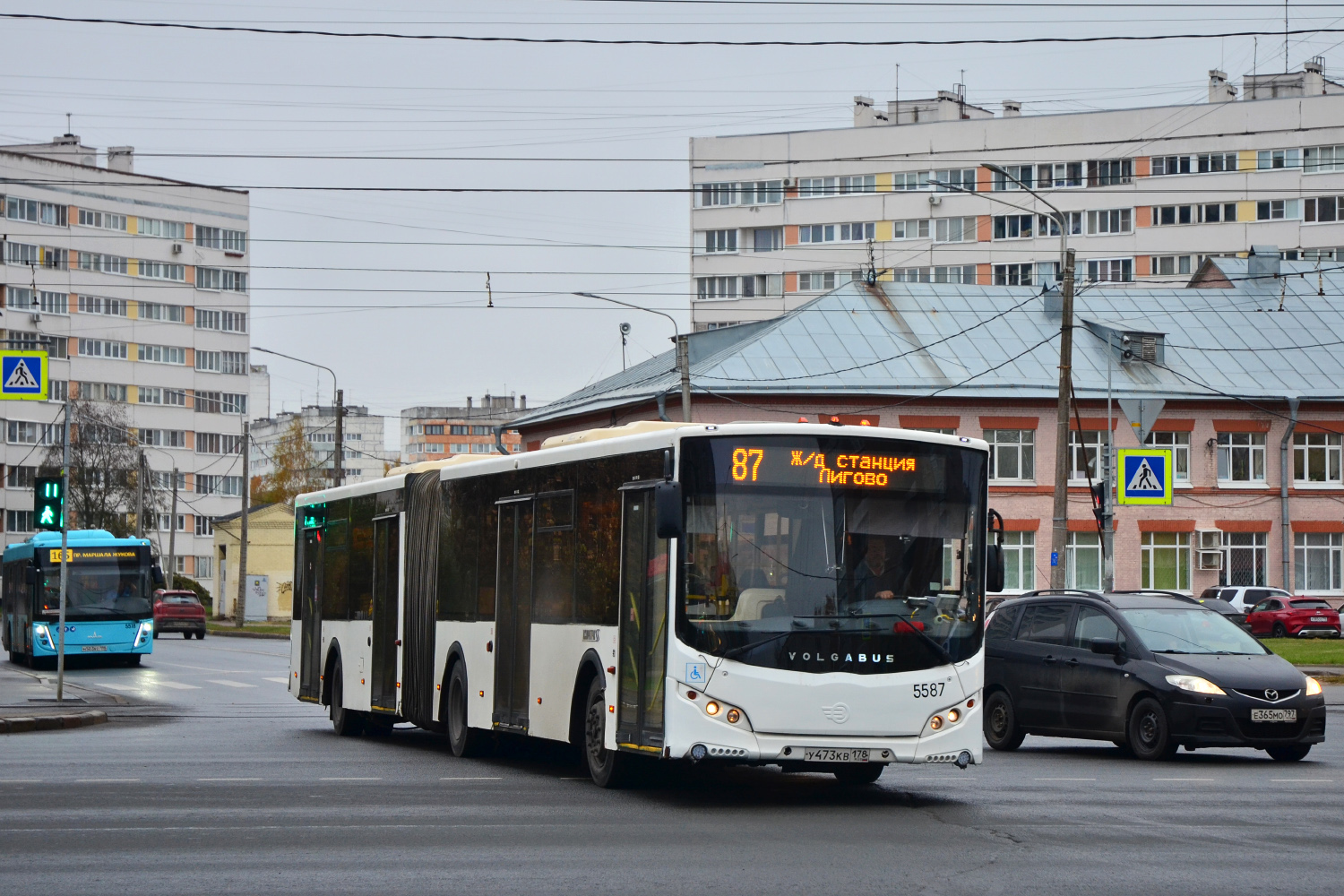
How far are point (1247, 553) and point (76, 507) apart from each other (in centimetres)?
5951

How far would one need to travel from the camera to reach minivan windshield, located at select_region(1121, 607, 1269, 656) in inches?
710

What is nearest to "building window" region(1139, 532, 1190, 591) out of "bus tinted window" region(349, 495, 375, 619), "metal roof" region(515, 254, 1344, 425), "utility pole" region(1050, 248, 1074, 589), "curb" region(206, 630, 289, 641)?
"metal roof" region(515, 254, 1344, 425)

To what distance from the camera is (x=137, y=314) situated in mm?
112000

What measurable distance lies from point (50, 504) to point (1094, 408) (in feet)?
129

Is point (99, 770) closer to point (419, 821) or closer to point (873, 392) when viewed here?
point (419, 821)

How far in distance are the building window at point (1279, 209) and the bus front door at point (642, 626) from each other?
81029 millimetres

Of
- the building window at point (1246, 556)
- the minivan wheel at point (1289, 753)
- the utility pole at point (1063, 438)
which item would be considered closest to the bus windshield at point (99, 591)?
the utility pole at point (1063, 438)

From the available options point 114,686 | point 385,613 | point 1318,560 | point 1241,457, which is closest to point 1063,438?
point 385,613

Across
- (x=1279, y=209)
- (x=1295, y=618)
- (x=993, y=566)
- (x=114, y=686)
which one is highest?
(x=1279, y=209)

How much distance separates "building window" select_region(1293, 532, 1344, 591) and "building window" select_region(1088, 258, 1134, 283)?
32.3m

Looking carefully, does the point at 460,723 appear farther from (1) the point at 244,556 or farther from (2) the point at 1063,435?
(1) the point at 244,556

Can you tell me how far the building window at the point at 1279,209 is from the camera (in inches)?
3516

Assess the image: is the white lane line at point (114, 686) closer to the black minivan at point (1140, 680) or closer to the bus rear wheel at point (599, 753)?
the black minivan at point (1140, 680)

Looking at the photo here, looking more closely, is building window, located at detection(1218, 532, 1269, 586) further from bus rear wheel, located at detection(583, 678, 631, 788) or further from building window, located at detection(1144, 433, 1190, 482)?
→ bus rear wheel, located at detection(583, 678, 631, 788)
